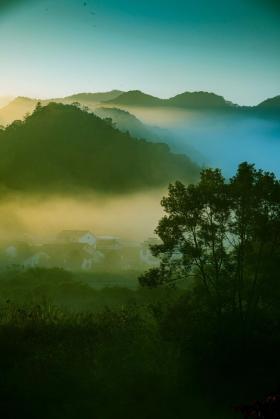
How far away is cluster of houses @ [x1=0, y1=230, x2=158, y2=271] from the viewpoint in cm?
2556

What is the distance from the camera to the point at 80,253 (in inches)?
1057

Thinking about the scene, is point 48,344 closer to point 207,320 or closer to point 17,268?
point 207,320

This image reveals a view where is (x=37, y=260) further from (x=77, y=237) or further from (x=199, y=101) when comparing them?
(x=199, y=101)

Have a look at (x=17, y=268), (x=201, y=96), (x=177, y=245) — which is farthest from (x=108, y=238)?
(x=177, y=245)

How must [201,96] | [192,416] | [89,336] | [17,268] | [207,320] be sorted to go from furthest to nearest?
[17,268]
[201,96]
[89,336]
[207,320]
[192,416]

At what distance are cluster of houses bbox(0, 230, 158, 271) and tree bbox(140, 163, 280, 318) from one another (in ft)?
37.4

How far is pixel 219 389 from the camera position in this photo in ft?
38.8

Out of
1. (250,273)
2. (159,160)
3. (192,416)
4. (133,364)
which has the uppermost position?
(159,160)

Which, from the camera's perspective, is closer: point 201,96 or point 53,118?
point 201,96

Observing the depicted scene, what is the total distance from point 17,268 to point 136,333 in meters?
15.2

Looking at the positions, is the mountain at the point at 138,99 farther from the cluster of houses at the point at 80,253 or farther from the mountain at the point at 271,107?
the cluster of houses at the point at 80,253

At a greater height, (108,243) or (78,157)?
(78,157)

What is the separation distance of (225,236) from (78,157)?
714 inches

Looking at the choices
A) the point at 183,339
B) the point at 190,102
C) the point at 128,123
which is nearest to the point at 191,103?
the point at 190,102
